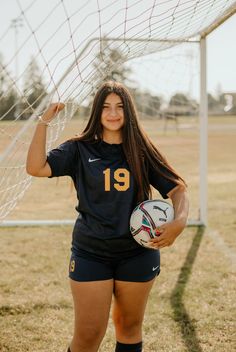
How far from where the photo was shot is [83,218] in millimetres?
2842

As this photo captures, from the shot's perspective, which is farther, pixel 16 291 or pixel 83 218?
pixel 16 291

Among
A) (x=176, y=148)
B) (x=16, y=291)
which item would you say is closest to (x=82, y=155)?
(x=16, y=291)

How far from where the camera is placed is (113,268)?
111 inches

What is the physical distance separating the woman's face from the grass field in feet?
4.64

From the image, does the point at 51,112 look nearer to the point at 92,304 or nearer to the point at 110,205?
the point at 110,205

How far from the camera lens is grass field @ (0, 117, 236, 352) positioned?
3814mm

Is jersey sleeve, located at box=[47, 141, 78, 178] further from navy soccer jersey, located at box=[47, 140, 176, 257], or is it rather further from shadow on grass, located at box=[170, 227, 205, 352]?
shadow on grass, located at box=[170, 227, 205, 352]

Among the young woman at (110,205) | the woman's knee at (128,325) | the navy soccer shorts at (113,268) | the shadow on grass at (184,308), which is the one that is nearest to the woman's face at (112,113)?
the young woman at (110,205)

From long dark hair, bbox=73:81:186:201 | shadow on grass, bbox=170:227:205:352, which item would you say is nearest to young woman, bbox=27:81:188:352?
long dark hair, bbox=73:81:186:201

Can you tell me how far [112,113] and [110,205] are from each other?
51 centimetres

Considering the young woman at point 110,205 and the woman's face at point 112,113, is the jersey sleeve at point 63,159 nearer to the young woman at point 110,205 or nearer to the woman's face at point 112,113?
the young woman at point 110,205

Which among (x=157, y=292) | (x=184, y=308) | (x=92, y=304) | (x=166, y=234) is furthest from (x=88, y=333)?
(x=157, y=292)

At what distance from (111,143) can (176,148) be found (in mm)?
17687

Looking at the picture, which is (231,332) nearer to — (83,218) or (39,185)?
(83,218)
